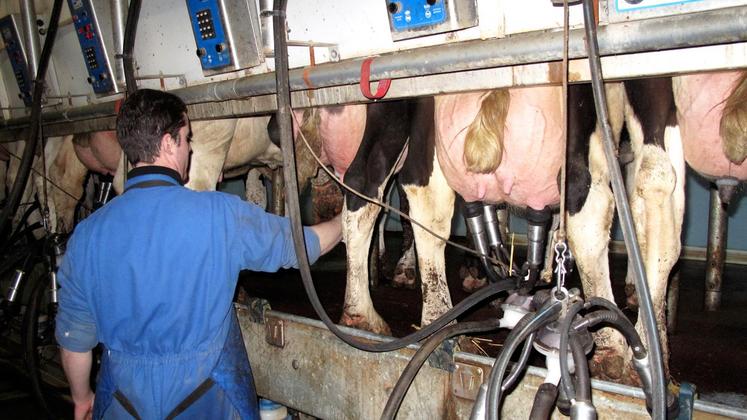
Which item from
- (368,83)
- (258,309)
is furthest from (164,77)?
(368,83)

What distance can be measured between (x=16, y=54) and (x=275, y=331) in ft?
11.2

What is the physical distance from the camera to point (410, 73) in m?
1.85

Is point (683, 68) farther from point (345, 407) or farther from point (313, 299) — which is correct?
point (345, 407)

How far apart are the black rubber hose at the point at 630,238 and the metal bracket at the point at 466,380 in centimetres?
74

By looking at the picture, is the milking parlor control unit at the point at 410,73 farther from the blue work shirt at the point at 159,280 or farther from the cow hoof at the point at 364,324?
the blue work shirt at the point at 159,280

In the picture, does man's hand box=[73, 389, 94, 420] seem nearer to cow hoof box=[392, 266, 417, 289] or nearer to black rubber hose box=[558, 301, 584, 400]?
black rubber hose box=[558, 301, 584, 400]

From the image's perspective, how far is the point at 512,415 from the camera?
1.89 m

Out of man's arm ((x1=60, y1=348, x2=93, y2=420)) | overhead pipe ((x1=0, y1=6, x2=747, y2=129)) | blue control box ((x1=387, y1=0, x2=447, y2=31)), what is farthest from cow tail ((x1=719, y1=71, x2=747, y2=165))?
man's arm ((x1=60, y1=348, x2=93, y2=420))

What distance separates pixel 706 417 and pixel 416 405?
0.95 m

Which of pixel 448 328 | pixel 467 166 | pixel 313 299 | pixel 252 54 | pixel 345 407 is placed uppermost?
pixel 252 54

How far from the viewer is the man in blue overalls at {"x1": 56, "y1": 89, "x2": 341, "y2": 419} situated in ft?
5.76

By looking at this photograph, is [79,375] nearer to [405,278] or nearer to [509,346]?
[509,346]

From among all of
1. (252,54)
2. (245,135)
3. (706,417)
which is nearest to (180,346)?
(252,54)

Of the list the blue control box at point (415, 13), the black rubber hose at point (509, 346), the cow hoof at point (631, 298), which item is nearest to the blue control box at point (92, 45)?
the blue control box at point (415, 13)
